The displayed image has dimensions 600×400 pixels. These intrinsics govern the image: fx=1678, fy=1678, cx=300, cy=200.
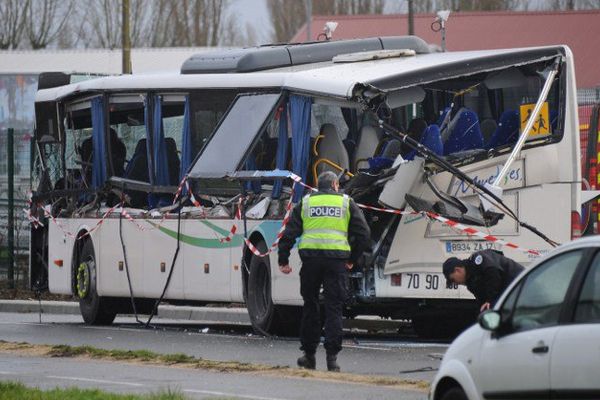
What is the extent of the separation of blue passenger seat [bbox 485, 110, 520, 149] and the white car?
8.45 metres

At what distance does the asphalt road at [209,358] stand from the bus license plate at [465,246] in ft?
3.13

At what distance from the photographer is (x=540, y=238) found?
16.8 metres

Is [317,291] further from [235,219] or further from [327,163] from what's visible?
[235,219]

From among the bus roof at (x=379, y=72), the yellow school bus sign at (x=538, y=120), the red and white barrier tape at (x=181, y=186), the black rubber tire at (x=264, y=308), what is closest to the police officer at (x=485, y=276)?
the bus roof at (x=379, y=72)

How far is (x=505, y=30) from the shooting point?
164 feet

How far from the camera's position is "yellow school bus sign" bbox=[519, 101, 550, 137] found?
1731 centimetres

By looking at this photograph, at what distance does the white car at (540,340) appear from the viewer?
7.80 m

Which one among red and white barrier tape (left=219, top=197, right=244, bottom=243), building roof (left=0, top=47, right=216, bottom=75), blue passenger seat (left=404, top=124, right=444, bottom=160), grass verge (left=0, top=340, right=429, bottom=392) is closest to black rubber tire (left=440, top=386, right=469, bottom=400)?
grass verge (left=0, top=340, right=429, bottom=392)

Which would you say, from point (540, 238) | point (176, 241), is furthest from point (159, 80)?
point (540, 238)

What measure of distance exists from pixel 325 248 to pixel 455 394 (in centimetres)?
512

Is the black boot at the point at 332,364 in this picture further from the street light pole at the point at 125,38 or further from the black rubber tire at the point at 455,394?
the street light pole at the point at 125,38

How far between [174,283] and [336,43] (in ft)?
11.1

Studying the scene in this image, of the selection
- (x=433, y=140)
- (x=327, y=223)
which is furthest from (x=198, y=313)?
(x=327, y=223)

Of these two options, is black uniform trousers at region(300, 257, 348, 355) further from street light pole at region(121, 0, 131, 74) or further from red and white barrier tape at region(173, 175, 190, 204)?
street light pole at region(121, 0, 131, 74)
